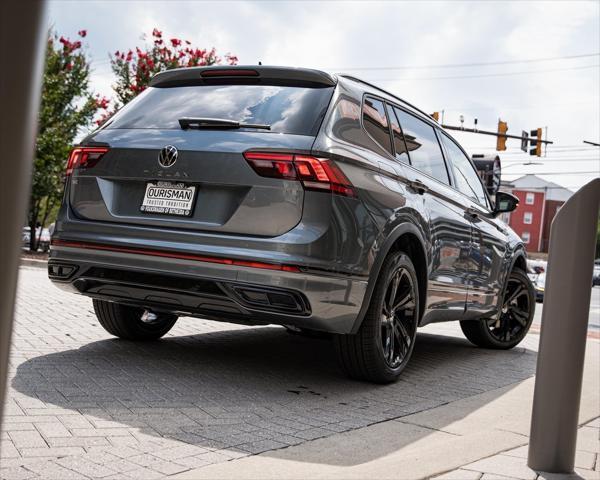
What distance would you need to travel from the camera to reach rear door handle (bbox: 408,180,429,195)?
5.16 metres

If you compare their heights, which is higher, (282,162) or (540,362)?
Answer: (282,162)

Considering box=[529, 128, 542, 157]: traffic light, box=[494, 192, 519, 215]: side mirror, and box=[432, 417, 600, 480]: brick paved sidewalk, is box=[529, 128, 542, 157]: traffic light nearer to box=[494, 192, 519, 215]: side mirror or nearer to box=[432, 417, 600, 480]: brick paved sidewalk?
box=[494, 192, 519, 215]: side mirror

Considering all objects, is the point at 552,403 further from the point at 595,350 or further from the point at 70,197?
the point at 595,350

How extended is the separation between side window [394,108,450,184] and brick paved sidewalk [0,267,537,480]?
1541 mm

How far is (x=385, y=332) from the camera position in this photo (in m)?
4.81

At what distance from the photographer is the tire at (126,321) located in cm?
542

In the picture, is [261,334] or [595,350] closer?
[261,334]

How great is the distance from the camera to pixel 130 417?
3.46 m

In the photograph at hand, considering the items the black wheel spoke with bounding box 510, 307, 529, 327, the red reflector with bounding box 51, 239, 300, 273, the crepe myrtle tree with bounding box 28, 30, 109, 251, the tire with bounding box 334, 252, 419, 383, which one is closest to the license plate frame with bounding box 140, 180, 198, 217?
the red reflector with bounding box 51, 239, 300, 273

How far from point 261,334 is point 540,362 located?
4.10 metres

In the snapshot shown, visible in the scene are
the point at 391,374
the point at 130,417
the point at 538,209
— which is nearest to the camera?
the point at 130,417

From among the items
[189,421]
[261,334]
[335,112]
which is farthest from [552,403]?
[261,334]

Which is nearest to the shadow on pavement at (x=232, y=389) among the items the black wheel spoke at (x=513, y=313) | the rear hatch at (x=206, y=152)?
the rear hatch at (x=206, y=152)

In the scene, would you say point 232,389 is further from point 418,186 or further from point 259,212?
point 418,186
